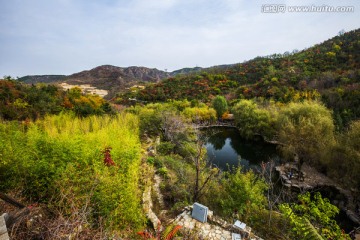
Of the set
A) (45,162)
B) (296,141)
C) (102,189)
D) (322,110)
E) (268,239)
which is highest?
(45,162)

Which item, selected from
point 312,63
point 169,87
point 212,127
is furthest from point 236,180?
point 312,63

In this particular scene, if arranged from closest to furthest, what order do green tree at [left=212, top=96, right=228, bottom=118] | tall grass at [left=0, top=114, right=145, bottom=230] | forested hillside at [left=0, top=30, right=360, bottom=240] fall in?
forested hillside at [left=0, top=30, right=360, bottom=240], tall grass at [left=0, top=114, right=145, bottom=230], green tree at [left=212, top=96, right=228, bottom=118]

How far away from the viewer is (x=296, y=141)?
1223 cm

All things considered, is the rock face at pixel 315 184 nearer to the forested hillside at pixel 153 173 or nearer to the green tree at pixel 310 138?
the forested hillside at pixel 153 173

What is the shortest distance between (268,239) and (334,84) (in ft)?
111

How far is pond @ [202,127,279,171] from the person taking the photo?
52.9 ft

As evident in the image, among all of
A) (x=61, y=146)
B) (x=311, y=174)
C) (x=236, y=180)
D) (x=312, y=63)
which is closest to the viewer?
(x=61, y=146)

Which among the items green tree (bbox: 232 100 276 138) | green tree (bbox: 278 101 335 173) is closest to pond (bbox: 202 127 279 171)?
green tree (bbox: 232 100 276 138)

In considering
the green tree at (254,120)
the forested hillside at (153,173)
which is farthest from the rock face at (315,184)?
the green tree at (254,120)

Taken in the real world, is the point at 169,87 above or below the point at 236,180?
above

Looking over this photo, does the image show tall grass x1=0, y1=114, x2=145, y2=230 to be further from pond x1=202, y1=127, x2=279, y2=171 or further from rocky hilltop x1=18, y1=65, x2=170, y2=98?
rocky hilltop x1=18, y1=65, x2=170, y2=98

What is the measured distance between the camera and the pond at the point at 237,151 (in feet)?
52.9

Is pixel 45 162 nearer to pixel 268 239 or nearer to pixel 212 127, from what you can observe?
pixel 268 239

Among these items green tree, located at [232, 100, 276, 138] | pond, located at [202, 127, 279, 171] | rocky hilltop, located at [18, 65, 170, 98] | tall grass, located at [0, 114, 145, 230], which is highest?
rocky hilltop, located at [18, 65, 170, 98]
